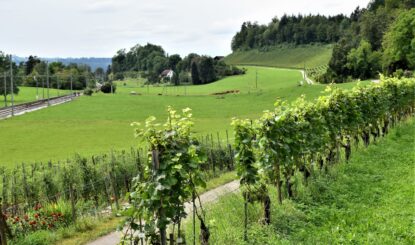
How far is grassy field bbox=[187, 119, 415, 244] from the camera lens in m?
9.62

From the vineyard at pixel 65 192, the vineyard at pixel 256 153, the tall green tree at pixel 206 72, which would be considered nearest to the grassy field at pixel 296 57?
the tall green tree at pixel 206 72

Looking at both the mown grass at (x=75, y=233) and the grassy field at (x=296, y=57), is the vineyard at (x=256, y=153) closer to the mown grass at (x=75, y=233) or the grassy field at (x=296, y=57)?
the mown grass at (x=75, y=233)

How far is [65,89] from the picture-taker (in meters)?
127

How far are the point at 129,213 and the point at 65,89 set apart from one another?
126665mm

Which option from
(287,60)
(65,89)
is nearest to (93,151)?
(65,89)

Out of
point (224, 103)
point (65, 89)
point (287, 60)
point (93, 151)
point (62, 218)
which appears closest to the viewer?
point (62, 218)

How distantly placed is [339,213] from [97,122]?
48.4 m

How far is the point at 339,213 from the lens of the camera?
11.2 metres

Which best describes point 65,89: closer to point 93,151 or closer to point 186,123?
point 93,151

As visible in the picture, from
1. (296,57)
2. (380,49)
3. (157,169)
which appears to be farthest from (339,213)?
(296,57)

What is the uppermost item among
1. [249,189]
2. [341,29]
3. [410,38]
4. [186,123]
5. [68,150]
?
[341,29]

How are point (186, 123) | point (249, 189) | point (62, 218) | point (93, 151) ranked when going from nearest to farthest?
point (186, 123) → point (249, 189) → point (62, 218) → point (93, 151)

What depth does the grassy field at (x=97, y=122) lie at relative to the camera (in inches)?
1470

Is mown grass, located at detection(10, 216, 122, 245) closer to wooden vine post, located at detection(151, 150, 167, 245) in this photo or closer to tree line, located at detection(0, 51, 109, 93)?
wooden vine post, located at detection(151, 150, 167, 245)
